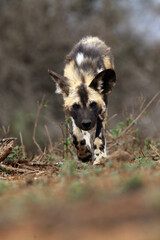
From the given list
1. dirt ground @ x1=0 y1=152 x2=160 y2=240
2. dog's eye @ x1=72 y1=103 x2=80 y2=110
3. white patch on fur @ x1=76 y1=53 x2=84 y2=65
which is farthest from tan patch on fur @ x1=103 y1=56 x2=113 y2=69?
dirt ground @ x1=0 y1=152 x2=160 y2=240

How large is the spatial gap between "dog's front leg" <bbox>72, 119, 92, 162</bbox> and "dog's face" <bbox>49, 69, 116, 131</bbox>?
0.50 m

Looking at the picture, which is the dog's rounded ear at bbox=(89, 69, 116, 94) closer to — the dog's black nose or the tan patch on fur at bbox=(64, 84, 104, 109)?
the tan patch on fur at bbox=(64, 84, 104, 109)

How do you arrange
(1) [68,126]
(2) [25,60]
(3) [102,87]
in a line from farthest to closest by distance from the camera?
(2) [25,60]
(1) [68,126]
(3) [102,87]

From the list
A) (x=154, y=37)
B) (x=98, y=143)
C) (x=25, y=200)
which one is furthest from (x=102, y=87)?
(x=154, y=37)

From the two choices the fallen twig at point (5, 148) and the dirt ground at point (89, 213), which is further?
the fallen twig at point (5, 148)

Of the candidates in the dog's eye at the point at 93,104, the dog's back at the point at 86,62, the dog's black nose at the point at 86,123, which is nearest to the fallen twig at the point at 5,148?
the dog's black nose at the point at 86,123

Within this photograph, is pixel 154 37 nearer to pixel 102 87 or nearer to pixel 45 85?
pixel 45 85

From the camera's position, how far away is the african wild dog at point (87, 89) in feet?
22.0

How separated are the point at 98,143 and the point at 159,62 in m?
16.7

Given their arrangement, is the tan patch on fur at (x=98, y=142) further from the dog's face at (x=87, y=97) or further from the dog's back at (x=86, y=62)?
the dog's back at (x=86, y=62)

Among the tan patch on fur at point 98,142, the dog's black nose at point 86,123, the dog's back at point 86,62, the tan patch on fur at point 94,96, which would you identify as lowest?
the dog's black nose at point 86,123

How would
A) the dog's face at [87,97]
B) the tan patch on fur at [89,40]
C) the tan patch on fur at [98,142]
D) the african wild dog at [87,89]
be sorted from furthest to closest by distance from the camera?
the tan patch on fur at [89,40], the tan patch on fur at [98,142], the african wild dog at [87,89], the dog's face at [87,97]

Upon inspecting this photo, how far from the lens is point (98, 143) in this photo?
726 centimetres

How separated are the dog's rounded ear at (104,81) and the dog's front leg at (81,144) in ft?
2.52
